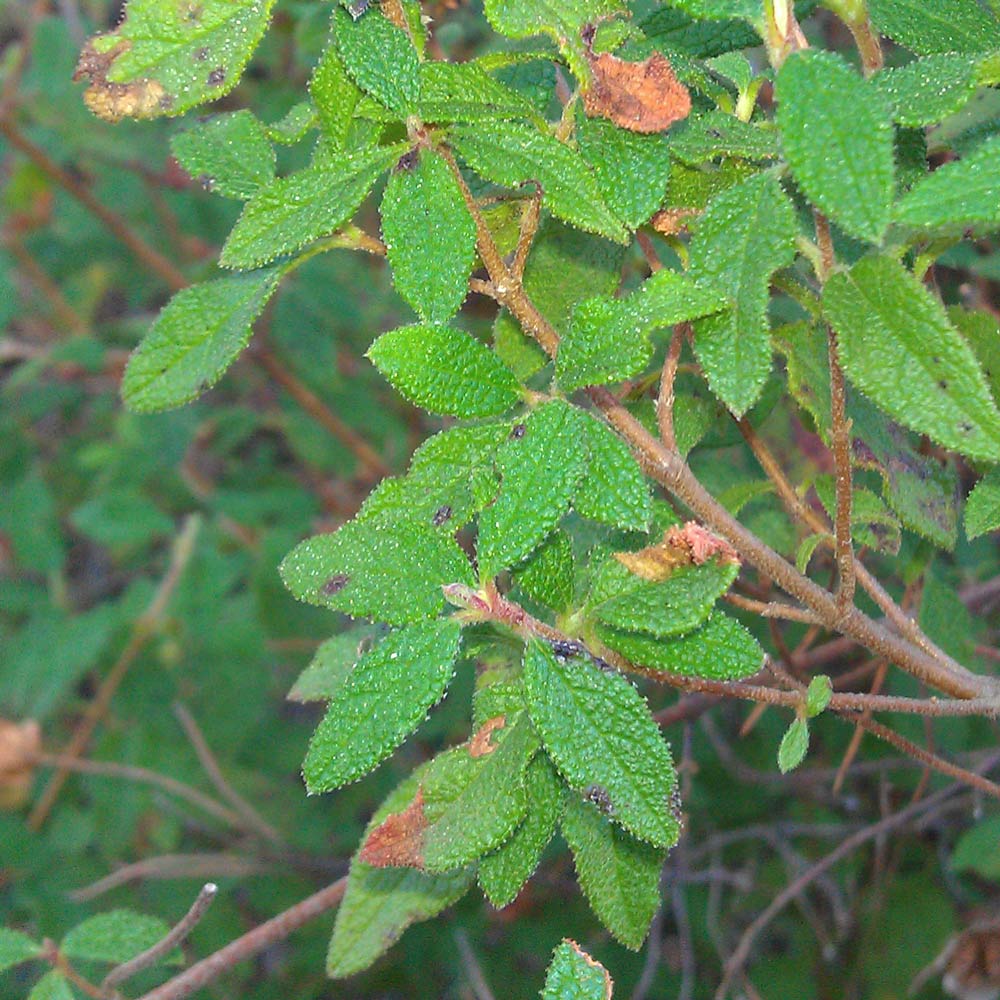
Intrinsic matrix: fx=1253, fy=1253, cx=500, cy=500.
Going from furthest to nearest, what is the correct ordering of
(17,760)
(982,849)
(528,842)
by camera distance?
(17,760) < (982,849) < (528,842)

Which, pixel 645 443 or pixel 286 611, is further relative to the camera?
pixel 286 611

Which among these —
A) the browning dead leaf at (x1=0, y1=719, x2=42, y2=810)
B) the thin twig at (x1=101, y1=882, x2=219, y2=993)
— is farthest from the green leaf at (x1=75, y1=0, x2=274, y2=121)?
the browning dead leaf at (x1=0, y1=719, x2=42, y2=810)

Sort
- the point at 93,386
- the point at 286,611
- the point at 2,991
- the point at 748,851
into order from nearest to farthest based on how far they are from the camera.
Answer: the point at 2,991, the point at 748,851, the point at 286,611, the point at 93,386

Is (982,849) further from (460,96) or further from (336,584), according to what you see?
(460,96)

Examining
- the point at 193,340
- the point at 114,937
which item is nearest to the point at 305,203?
the point at 193,340

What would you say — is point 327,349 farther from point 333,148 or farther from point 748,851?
point 333,148

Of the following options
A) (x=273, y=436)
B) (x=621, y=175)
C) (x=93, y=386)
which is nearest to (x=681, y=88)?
(x=621, y=175)

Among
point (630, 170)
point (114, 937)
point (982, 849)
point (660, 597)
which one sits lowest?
point (982, 849)

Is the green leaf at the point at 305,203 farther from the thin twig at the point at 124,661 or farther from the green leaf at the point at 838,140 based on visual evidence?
the thin twig at the point at 124,661
